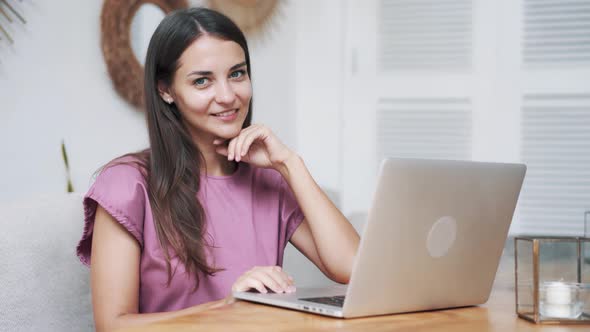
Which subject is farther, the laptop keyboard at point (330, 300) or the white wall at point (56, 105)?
the white wall at point (56, 105)

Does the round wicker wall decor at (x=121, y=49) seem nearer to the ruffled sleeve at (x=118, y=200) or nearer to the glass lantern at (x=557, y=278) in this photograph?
the ruffled sleeve at (x=118, y=200)

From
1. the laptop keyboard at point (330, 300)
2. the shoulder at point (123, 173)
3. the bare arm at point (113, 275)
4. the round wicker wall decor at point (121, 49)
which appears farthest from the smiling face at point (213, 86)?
the round wicker wall decor at point (121, 49)

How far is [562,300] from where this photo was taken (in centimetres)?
118

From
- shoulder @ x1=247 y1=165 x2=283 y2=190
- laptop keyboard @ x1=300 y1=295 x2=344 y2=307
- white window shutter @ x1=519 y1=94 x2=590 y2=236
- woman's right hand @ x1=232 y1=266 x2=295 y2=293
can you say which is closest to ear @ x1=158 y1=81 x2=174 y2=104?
shoulder @ x1=247 y1=165 x2=283 y2=190

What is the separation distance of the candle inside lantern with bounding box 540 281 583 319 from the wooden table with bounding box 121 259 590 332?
0.02 metres

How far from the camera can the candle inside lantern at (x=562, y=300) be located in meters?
1.18

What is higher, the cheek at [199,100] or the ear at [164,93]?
the ear at [164,93]

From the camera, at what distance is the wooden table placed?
110 centimetres

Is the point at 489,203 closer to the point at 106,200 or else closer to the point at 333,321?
the point at 333,321

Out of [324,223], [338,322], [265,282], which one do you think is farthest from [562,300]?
[324,223]

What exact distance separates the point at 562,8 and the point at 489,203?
2.43m

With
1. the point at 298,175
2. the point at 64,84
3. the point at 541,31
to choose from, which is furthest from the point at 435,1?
the point at 298,175

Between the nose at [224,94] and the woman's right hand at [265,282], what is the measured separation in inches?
16.9

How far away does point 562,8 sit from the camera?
342 centimetres
